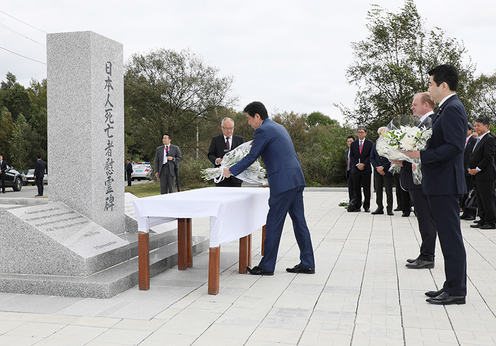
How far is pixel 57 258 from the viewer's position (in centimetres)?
491

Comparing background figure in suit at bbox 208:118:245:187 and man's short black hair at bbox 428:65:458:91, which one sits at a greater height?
man's short black hair at bbox 428:65:458:91

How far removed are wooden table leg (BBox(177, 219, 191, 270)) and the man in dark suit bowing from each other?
9.60 feet

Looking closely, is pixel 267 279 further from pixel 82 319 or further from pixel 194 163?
pixel 194 163

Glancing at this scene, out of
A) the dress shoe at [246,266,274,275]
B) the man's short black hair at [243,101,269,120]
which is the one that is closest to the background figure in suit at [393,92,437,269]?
the dress shoe at [246,266,274,275]

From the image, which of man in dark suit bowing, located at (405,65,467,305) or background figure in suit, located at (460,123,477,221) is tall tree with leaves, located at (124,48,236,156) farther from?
man in dark suit bowing, located at (405,65,467,305)

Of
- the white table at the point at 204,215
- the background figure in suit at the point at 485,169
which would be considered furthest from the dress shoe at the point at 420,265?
the background figure in suit at the point at 485,169

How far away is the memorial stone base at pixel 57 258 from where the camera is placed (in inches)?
185

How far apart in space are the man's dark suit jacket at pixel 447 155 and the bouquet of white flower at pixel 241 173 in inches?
82.7

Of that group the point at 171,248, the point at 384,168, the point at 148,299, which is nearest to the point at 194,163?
the point at 384,168

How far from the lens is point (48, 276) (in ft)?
16.0

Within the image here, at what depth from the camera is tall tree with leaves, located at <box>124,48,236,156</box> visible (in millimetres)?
33781

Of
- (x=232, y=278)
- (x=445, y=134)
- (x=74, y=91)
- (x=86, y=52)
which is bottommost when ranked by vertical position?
(x=232, y=278)

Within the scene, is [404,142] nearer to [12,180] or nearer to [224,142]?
[224,142]

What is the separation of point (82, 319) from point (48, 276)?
3.89 ft
